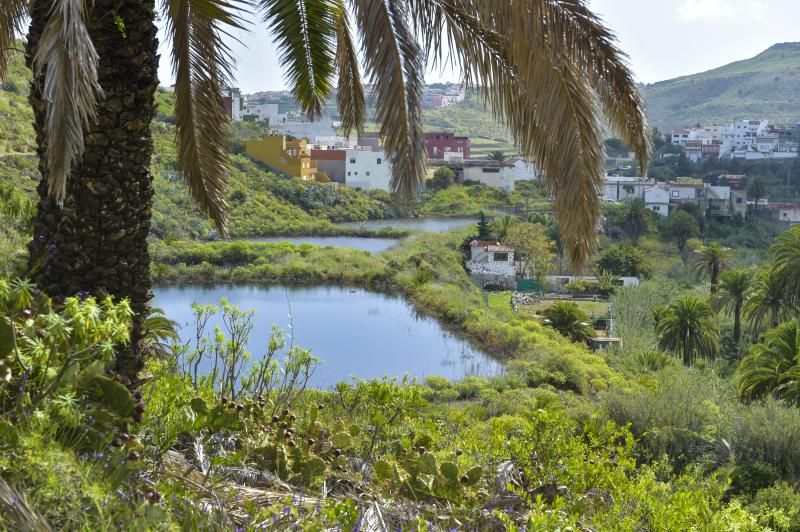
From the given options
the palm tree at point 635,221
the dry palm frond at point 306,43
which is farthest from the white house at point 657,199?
the dry palm frond at point 306,43

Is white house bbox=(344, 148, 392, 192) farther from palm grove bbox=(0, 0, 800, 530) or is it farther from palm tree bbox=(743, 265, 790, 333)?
palm grove bbox=(0, 0, 800, 530)

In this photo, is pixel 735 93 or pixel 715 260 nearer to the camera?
pixel 715 260

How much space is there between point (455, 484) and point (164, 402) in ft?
3.97

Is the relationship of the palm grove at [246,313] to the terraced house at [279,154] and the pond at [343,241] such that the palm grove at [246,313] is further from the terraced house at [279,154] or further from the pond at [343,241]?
the terraced house at [279,154]

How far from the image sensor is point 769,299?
2616 centimetres

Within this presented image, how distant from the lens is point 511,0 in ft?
11.6

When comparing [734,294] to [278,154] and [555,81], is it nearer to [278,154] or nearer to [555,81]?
[278,154]

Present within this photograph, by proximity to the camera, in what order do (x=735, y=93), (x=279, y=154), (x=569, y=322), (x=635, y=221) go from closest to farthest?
1. (x=569, y=322)
2. (x=279, y=154)
3. (x=635, y=221)
4. (x=735, y=93)

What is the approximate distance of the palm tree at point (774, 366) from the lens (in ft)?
53.8

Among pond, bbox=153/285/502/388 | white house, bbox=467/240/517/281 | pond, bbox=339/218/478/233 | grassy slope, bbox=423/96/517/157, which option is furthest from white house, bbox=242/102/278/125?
pond, bbox=153/285/502/388

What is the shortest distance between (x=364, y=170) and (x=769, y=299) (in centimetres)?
2529

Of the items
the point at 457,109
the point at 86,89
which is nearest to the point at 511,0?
the point at 86,89

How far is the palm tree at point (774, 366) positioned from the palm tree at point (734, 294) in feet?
36.3

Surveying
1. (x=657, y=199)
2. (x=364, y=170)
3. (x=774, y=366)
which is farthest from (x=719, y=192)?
(x=774, y=366)
